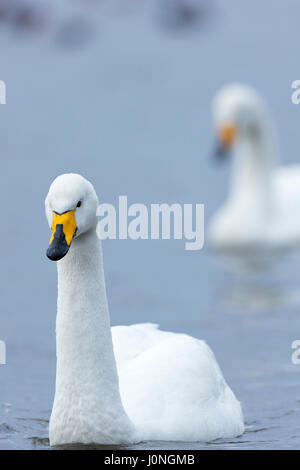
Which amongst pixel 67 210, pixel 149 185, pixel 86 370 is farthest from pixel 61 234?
pixel 149 185

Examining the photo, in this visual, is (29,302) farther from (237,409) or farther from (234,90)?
(234,90)

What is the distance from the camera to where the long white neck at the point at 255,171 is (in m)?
18.3

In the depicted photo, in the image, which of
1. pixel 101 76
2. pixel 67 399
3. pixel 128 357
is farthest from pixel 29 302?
pixel 101 76

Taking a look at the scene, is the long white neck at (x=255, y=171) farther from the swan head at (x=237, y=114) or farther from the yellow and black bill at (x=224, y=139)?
the yellow and black bill at (x=224, y=139)

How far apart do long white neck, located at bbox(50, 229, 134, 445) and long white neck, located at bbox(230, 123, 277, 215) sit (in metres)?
10.2

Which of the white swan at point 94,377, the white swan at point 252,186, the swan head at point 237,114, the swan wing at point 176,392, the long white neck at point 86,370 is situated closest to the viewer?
the white swan at point 94,377

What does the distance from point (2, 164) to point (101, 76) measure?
649 cm

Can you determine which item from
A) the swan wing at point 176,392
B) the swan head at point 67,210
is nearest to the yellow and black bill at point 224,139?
the swan wing at point 176,392

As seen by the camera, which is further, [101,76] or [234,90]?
[101,76]

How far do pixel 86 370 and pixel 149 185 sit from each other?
1022 cm

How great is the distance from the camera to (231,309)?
1373cm

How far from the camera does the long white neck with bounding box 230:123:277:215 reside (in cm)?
1833

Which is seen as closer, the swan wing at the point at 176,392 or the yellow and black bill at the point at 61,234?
the yellow and black bill at the point at 61,234

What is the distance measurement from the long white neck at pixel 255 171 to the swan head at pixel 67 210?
10.6 meters
